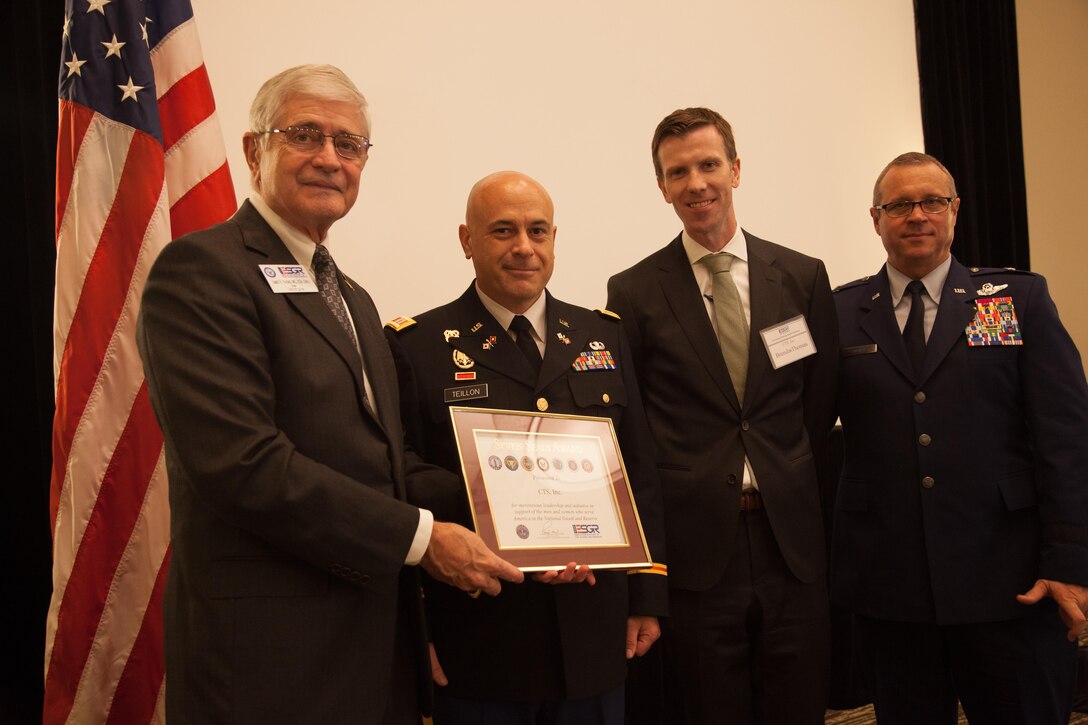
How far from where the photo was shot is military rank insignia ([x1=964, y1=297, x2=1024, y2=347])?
2.34 m

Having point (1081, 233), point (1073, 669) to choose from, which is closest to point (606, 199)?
point (1073, 669)

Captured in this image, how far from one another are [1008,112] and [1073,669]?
423 cm

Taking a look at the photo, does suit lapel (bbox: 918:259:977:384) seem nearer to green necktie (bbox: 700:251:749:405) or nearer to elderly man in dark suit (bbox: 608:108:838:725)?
elderly man in dark suit (bbox: 608:108:838:725)

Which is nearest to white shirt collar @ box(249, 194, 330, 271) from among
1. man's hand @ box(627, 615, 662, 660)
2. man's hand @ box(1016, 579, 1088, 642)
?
man's hand @ box(627, 615, 662, 660)

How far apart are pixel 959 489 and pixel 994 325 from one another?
1.58ft

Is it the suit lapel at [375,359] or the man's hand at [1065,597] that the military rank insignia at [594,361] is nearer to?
the suit lapel at [375,359]

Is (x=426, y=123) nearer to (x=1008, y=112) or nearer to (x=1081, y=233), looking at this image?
(x=1008, y=112)

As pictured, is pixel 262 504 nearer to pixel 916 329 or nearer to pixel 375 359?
pixel 375 359

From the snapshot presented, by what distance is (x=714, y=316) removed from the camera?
2.30m

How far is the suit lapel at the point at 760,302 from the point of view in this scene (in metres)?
2.20

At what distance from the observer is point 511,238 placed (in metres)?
2.00

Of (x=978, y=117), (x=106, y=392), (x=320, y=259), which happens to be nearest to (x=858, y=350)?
(x=320, y=259)

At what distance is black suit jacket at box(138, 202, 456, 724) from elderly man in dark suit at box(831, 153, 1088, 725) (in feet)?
4.96


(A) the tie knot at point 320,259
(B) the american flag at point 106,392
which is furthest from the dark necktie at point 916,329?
(B) the american flag at point 106,392
